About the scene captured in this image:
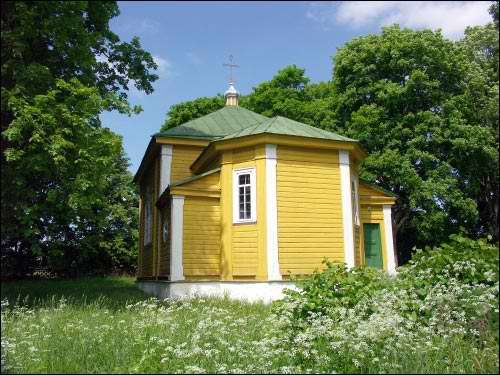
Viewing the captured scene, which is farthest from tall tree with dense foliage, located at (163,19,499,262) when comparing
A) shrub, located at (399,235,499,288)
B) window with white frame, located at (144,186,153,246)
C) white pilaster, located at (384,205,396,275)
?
shrub, located at (399,235,499,288)

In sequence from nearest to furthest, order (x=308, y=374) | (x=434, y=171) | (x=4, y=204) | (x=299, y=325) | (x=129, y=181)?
(x=308, y=374) < (x=299, y=325) < (x=4, y=204) < (x=434, y=171) < (x=129, y=181)

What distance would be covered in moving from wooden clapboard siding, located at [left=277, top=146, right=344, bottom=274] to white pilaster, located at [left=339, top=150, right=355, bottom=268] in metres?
0.12

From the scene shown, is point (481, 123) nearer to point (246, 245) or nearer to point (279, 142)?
point (279, 142)

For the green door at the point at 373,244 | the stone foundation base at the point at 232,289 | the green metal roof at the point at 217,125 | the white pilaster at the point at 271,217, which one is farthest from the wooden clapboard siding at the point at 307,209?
the green metal roof at the point at 217,125

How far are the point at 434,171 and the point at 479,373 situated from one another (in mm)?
18632

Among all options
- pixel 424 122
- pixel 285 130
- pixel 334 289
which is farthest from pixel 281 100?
pixel 334 289

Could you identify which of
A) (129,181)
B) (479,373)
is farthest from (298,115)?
(479,373)

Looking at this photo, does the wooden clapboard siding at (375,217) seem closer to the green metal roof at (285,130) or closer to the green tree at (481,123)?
the green metal roof at (285,130)

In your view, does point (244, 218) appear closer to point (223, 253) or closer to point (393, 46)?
point (223, 253)

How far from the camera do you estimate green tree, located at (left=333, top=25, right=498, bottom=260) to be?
22766 millimetres

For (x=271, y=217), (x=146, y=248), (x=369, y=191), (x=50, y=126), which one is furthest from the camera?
(x=146, y=248)

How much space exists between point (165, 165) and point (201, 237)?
14.0 ft

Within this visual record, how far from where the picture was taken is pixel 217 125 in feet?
66.1

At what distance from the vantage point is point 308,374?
5074mm
